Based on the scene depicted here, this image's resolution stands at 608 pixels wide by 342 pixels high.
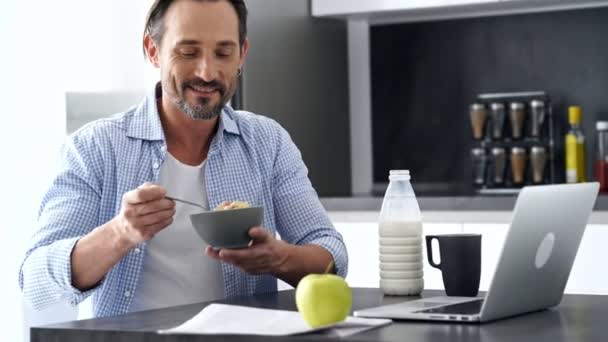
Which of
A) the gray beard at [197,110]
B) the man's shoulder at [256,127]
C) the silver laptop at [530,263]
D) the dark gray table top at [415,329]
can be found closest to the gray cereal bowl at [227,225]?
the dark gray table top at [415,329]

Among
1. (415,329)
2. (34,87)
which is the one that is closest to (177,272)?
(415,329)

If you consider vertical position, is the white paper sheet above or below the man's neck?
below

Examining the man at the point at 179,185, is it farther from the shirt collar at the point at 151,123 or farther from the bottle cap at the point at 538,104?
the bottle cap at the point at 538,104

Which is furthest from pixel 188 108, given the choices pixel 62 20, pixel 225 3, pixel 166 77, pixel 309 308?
pixel 62 20

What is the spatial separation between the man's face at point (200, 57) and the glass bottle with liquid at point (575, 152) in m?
1.93

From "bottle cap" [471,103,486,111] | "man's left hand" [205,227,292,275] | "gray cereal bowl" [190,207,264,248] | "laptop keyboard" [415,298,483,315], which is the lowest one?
"laptop keyboard" [415,298,483,315]

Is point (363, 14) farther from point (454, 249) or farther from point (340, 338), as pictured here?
point (340, 338)

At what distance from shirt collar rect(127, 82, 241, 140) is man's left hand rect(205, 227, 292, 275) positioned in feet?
1.40

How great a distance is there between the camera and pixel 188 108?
2.37m

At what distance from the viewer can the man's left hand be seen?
198 cm

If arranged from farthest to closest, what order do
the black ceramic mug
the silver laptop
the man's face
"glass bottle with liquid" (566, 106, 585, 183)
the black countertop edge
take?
"glass bottle with liquid" (566, 106, 585, 183) → the black countertop edge → the man's face → the black ceramic mug → the silver laptop

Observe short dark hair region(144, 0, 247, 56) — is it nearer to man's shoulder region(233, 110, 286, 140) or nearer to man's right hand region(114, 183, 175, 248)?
man's shoulder region(233, 110, 286, 140)

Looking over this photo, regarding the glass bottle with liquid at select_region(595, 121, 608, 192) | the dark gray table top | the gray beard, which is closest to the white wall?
the gray beard

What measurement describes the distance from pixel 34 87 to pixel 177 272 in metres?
1.72
